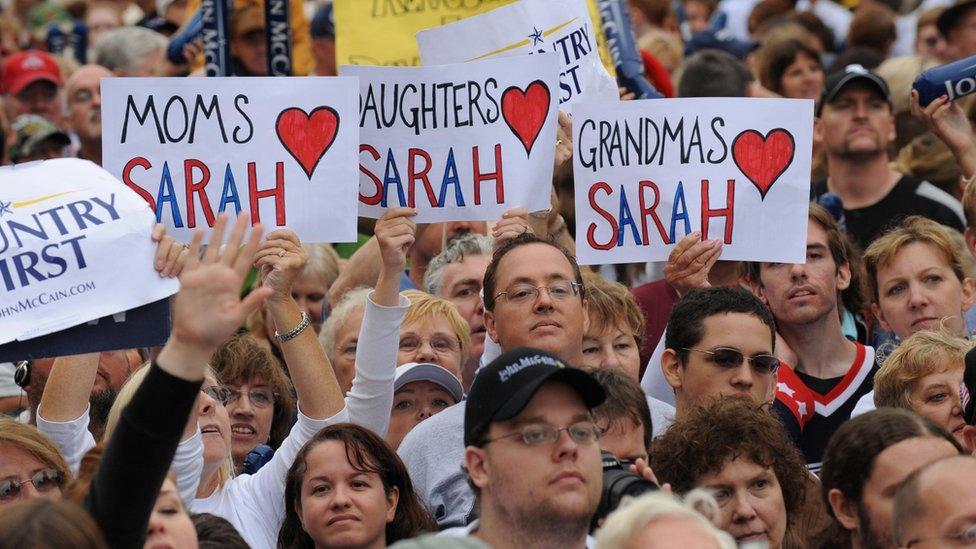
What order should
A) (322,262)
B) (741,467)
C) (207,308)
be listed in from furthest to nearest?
(322,262)
(741,467)
(207,308)

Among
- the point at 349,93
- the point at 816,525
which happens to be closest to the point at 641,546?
the point at 816,525

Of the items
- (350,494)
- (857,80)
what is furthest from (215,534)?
(857,80)

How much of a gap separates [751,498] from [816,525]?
42cm

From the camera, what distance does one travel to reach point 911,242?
7.12 m

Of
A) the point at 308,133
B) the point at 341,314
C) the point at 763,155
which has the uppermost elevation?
the point at 308,133

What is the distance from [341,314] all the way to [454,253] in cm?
67

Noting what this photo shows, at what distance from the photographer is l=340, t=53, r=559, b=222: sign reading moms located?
6.71m

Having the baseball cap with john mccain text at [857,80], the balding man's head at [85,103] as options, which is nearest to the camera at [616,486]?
the baseball cap with john mccain text at [857,80]

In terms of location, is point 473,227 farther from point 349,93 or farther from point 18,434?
point 18,434

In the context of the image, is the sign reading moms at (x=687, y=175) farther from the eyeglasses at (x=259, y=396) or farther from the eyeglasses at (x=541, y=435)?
the eyeglasses at (x=541, y=435)

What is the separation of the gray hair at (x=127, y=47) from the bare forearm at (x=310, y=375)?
6.27m

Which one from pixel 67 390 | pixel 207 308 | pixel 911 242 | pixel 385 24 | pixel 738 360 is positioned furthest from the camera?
pixel 385 24

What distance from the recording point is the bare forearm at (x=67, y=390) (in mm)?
5680

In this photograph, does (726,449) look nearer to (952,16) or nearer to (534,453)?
(534,453)
